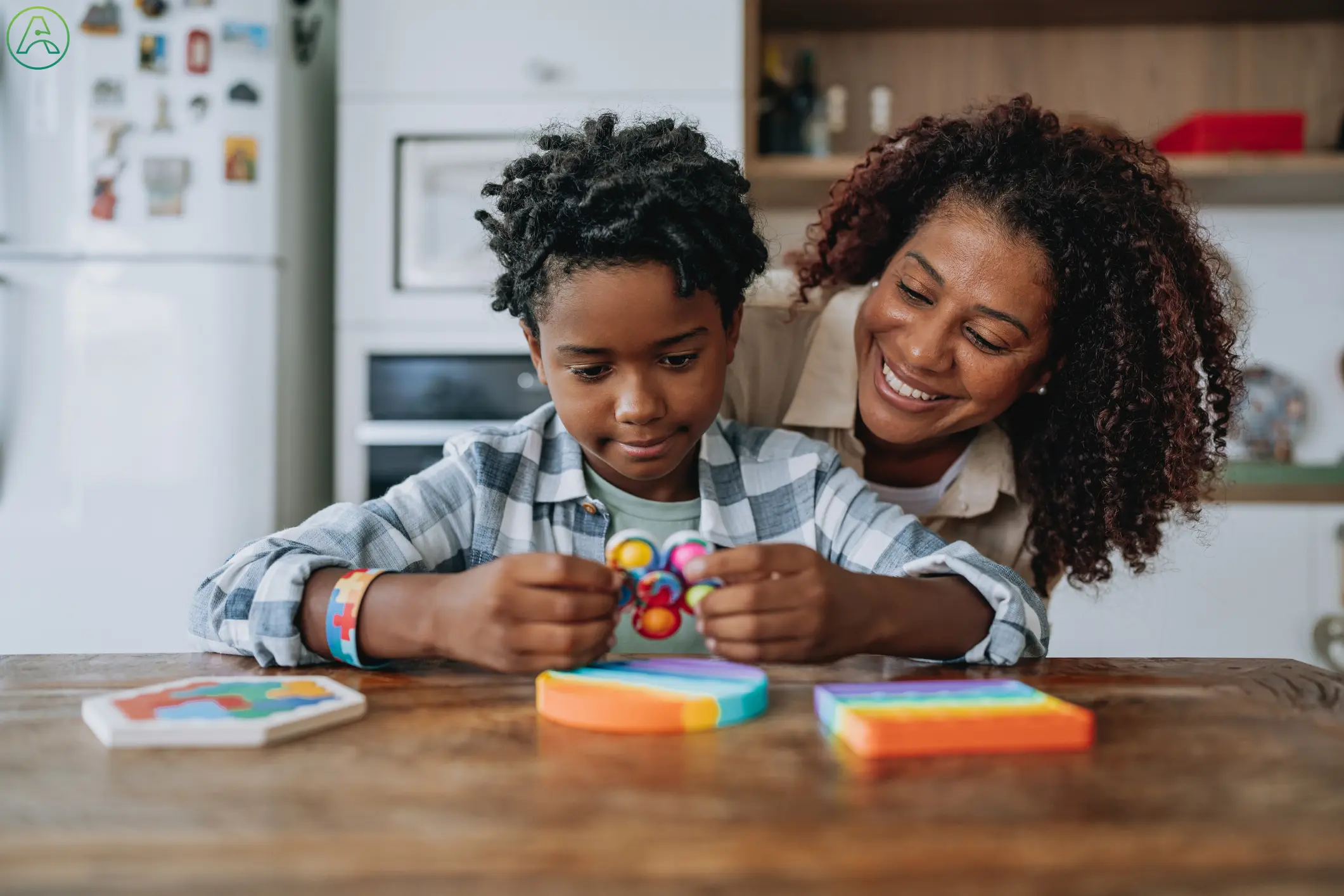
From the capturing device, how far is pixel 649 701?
0.74 meters

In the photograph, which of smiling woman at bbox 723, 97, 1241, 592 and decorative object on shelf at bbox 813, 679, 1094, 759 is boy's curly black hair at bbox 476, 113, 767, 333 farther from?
decorative object on shelf at bbox 813, 679, 1094, 759

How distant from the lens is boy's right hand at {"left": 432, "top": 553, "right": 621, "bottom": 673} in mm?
845

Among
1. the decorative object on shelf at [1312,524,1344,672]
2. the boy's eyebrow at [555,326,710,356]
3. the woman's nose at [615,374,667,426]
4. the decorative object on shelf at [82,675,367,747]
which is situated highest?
the boy's eyebrow at [555,326,710,356]

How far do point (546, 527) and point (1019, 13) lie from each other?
8.24 feet

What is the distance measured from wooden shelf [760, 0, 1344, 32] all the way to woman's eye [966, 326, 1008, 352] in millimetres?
1932

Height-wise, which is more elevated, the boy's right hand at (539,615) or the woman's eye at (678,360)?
the woman's eye at (678,360)

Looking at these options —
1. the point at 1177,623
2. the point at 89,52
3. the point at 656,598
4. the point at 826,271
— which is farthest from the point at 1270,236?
the point at 89,52

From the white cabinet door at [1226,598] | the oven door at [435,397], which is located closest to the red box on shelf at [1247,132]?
the white cabinet door at [1226,598]

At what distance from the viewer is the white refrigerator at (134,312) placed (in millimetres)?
2600

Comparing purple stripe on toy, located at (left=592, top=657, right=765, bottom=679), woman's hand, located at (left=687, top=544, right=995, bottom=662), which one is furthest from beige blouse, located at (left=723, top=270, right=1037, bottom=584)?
purple stripe on toy, located at (left=592, top=657, right=765, bottom=679)

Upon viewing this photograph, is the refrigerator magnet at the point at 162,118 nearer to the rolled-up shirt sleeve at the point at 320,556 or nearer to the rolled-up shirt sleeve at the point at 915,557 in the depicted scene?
the rolled-up shirt sleeve at the point at 320,556

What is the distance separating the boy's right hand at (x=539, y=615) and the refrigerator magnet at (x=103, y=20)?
93.0 inches

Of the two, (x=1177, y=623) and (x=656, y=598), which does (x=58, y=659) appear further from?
(x=1177, y=623)

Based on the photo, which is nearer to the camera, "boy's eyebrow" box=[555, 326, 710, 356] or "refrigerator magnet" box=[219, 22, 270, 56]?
"boy's eyebrow" box=[555, 326, 710, 356]
